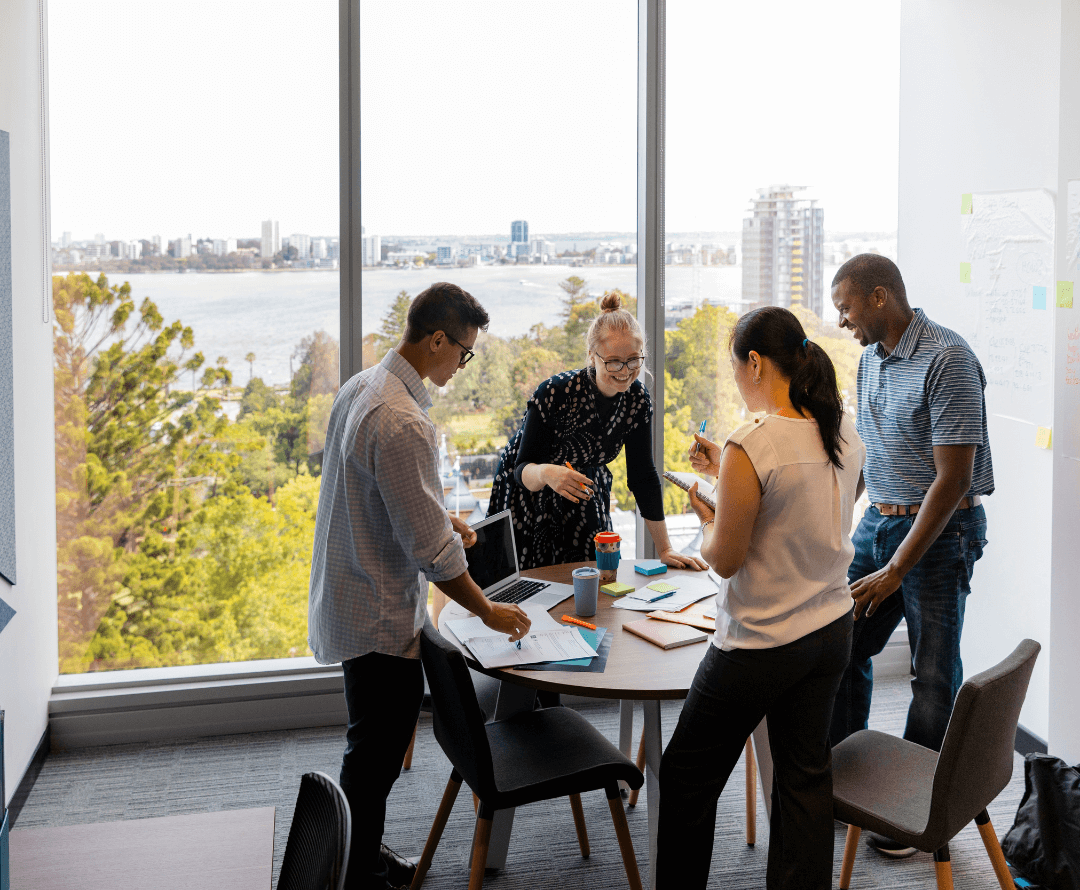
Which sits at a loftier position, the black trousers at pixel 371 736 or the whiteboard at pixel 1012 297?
the whiteboard at pixel 1012 297

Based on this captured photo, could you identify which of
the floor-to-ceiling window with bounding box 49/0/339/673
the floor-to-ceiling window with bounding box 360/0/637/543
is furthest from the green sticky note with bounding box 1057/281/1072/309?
the floor-to-ceiling window with bounding box 49/0/339/673

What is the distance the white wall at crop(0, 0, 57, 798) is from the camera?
10.3 feet

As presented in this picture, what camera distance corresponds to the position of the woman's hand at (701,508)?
233cm

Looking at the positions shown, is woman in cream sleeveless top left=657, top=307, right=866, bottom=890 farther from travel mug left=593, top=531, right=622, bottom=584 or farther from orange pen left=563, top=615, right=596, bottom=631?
travel mug left=593, top=531, right=622, bottom=584

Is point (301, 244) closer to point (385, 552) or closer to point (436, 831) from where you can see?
point (385, 552)

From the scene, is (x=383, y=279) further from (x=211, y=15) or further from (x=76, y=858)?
(x=76, y=858)

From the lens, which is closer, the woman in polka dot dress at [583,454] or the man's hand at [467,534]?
the man's hand at [467,534]

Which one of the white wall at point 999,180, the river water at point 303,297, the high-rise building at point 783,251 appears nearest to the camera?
the white wall at point 999,180

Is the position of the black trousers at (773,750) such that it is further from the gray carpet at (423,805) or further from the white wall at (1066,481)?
the white wall at (1066,481)

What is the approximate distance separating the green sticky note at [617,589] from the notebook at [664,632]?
0.22m

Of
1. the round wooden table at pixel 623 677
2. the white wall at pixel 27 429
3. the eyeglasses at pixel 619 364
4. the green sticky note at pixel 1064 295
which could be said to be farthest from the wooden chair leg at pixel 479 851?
the green sticky note at pixel 1064 295

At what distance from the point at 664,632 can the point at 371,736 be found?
0.81 meters

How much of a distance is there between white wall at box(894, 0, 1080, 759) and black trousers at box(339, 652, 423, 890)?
7.47ft

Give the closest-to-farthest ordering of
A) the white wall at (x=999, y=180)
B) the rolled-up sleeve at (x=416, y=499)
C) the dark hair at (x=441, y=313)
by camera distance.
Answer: the rolled-up sleeve at (x=416, y=499) < the dark hair at (x=441, y=313) < the white wall at (x=999, y=180)
